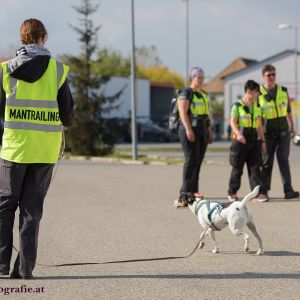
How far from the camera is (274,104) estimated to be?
448 inches

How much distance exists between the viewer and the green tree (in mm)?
26672

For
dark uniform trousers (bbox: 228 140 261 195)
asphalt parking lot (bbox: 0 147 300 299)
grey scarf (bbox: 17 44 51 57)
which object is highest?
grey scarf (bbox: 17 44 51 57)

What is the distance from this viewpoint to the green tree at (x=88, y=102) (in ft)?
87.5

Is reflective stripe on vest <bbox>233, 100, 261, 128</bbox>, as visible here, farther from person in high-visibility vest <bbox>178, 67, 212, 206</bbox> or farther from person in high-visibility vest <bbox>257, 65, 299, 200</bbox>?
person in high-visibility vest <bbox>178, 67, 212, 206</bbox>

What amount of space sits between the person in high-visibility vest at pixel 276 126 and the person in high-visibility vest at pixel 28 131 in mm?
5740

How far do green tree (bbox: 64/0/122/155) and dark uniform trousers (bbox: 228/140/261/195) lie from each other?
15.6 metres

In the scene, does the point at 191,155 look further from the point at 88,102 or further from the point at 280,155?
the point at 88,102

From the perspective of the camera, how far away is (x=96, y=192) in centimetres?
1320

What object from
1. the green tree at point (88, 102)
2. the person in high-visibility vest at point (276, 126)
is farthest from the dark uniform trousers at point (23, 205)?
the green tree at point (88, 102)

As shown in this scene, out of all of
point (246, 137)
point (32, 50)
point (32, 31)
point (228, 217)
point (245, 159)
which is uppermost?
point (32, 31)

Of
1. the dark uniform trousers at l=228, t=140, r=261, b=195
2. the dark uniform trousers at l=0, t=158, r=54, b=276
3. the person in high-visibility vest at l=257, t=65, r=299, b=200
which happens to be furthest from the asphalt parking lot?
the dark uniform trousers at l=228, t=140, r=261, b=195

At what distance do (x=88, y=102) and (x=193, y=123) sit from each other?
1640 cm

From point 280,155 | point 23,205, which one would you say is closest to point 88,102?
point 280,155

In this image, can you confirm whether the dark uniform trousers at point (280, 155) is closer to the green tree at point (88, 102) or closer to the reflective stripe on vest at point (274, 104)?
the reflective stripe on vest at point (274, 104)
